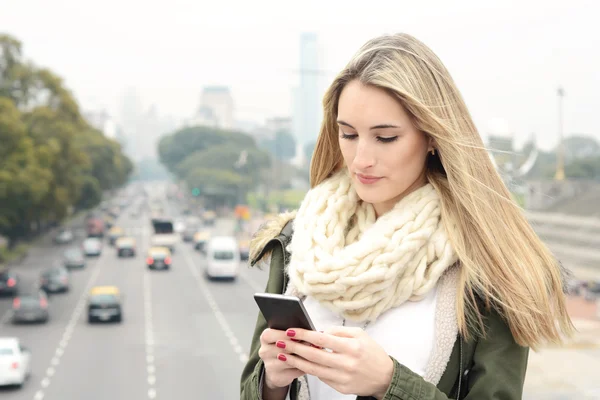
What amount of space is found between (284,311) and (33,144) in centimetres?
2950

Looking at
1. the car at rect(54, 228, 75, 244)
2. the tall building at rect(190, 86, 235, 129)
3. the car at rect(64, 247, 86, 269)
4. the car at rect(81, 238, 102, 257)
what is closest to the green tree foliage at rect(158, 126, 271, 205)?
the car at rect(54, 228, 75, 244)

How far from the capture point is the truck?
145 feet

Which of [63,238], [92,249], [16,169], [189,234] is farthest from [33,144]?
[189,234]

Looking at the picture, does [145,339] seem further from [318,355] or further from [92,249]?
[318,355]

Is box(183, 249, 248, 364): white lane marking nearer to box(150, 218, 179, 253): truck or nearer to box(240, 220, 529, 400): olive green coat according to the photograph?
box(150, 218, 179, 253): truck

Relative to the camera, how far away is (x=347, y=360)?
5.82 ft

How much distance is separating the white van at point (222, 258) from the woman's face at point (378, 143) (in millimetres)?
30904

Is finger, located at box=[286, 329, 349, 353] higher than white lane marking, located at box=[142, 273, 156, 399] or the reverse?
higher

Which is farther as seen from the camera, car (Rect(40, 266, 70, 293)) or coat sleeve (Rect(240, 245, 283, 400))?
car (Rect(40, 266, 70, 293))

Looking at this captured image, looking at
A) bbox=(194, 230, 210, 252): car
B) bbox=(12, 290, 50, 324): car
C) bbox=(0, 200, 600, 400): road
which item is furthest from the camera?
bbox=(194, 230, 210, 252): car

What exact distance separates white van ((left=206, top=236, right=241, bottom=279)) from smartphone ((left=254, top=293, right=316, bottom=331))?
3106cm

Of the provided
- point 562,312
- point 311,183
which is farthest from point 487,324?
point 311,183

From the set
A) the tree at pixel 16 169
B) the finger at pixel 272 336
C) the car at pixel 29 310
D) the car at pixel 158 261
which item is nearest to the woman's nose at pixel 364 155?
the finger at pixel 272 336

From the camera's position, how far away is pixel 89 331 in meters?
24.3
